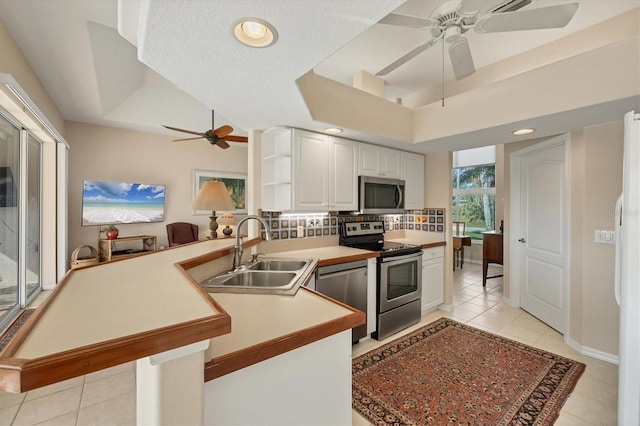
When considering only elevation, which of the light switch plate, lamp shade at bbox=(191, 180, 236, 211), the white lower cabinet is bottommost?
the white lower cabinet

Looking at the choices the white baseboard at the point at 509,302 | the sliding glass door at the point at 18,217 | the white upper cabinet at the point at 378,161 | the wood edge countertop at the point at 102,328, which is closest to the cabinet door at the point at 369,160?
the white upper cabinet at the point at 378,161

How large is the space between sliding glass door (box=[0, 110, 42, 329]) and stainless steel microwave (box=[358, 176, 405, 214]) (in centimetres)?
384

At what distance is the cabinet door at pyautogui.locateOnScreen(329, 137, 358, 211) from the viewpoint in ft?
9.65

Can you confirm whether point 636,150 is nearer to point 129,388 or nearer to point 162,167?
point 129,388

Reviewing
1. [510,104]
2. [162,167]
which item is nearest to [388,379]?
[510,104]

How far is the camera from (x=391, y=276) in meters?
2.96

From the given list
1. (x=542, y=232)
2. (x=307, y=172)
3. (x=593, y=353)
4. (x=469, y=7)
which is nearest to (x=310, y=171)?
(x=307, y=172)

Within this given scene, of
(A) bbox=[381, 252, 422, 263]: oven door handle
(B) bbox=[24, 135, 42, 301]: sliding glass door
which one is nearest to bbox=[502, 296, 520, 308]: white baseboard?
(A) bbox=[381, 252, 422, 263]: oven door handle

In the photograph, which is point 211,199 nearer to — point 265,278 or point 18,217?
point 265,278

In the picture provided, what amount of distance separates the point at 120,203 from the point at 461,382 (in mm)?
5715

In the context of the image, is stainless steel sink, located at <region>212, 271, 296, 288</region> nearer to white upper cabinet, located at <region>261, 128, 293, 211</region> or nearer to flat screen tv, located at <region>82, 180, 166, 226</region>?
white upper cabinet, located at <region>261, 128, 293, 211</region>

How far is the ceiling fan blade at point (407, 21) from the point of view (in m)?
1.79

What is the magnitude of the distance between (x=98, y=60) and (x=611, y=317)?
5.93m

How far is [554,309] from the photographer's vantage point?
10.3 ft
